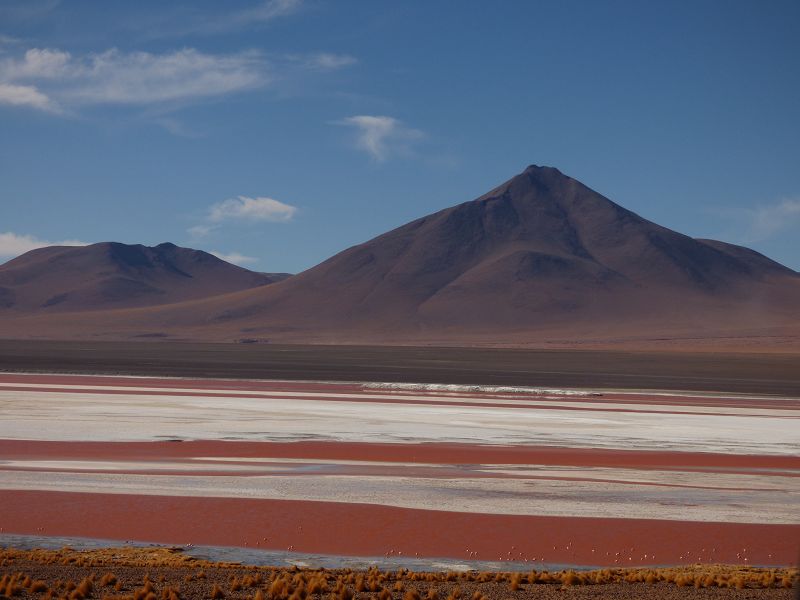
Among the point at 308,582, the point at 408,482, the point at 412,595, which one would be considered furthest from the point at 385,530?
the point at 412,595

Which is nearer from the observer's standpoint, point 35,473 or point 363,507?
point 363,507

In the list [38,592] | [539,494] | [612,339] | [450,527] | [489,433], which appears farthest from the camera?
[612,339]

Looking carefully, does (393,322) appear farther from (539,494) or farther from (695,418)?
(539,494)

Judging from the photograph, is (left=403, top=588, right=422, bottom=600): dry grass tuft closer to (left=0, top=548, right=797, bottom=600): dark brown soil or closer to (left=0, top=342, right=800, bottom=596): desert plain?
(left=0, top=548, right=797, bottom=600): dark brown soil

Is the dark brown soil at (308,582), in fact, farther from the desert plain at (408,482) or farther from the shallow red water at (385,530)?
the shallow red water at (385,530)

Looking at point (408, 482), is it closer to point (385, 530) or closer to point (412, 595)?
point (385, 530)

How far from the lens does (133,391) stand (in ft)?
138

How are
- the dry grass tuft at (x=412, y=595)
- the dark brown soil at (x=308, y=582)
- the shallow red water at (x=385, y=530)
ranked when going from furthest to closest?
the shallow red water at (x=385, y=530), the dark brown soil at (x=308, y=582), the dry grass tuft at (x=412, y=595)

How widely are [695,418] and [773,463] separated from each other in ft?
37.6

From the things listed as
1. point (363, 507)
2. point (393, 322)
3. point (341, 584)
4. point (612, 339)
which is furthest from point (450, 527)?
point (393, 322)

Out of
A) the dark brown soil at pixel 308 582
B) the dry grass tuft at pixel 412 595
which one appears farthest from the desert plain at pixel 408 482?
the dry grass tuft at pixel 412 595

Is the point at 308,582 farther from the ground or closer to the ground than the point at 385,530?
farther from the ground

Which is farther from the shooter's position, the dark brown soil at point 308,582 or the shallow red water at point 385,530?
the shallow red water at point 385,530

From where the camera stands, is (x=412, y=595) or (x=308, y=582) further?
(x=308, y=582)
